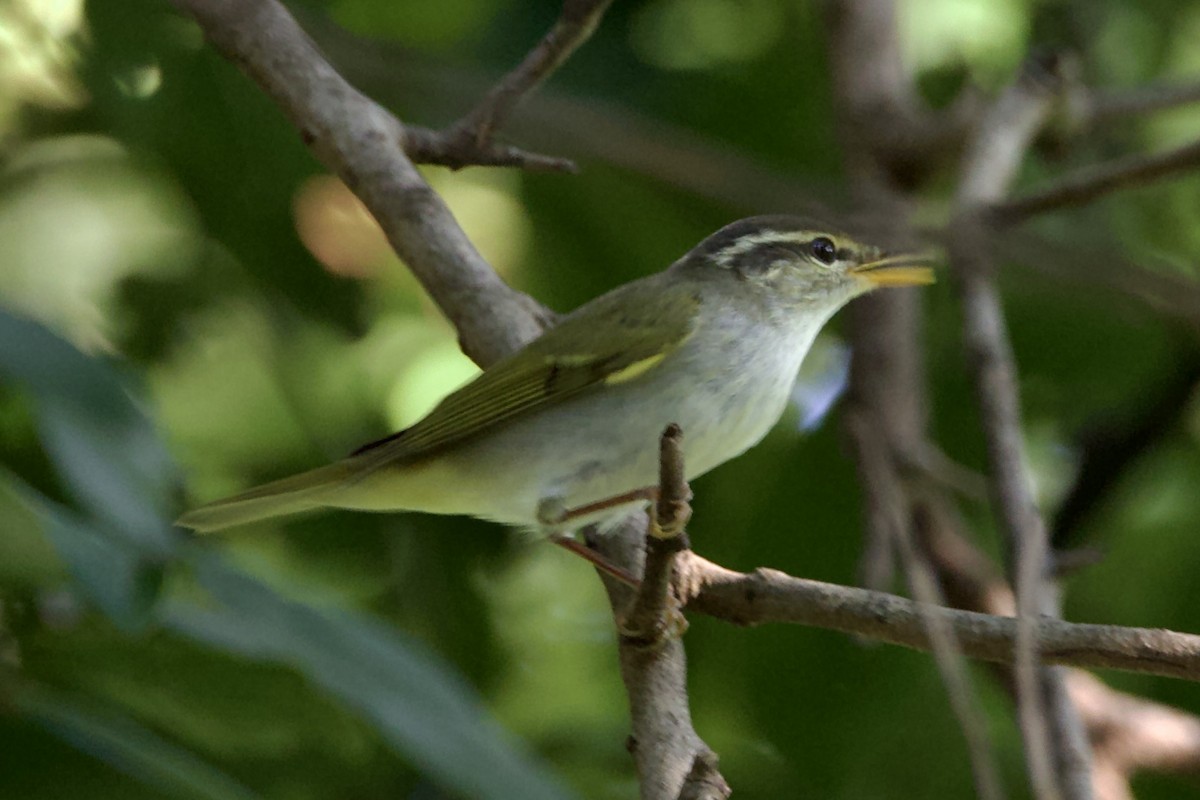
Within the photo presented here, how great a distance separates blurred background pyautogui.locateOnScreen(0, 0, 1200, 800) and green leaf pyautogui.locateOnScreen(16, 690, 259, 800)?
0.09 metres

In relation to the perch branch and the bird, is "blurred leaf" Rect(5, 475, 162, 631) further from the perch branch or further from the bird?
the perch branch

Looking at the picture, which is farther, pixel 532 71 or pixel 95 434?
pixel 532 71

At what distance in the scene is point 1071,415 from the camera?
15.6 feet

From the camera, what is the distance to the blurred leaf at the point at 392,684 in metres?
2.05

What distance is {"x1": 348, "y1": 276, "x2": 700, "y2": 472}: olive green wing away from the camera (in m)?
3.08

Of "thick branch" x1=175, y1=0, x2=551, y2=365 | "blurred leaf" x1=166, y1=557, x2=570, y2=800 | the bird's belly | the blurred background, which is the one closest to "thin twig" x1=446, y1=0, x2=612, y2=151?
"thick branch" x1=175, y1=0, x2=551, y2=365

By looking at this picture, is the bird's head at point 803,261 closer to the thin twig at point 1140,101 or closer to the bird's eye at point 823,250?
the bird's eye at point 823,250

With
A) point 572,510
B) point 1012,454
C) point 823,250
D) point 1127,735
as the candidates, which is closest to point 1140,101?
point 823,250

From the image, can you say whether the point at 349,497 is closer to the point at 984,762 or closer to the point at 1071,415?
the point at 984,762

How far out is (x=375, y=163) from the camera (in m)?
3.05

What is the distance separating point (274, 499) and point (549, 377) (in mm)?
669

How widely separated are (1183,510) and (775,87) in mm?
1946

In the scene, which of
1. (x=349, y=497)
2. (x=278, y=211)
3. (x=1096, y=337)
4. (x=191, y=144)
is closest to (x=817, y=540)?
(x=1096, y=337)

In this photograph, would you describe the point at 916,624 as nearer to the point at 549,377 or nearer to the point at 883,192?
the point at 549,377
